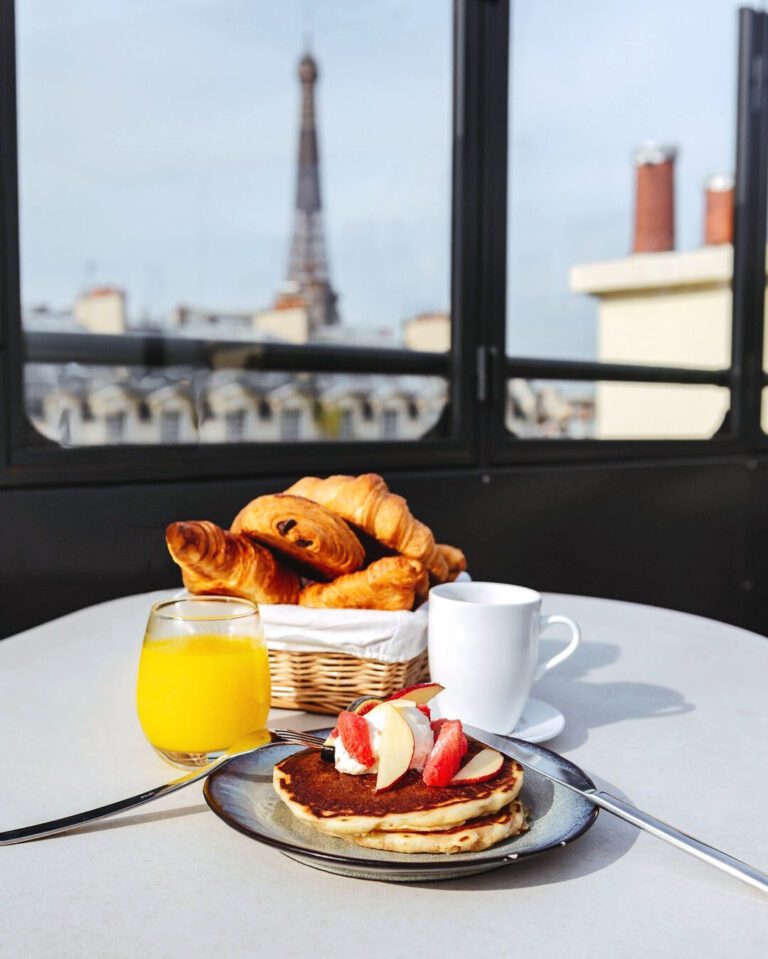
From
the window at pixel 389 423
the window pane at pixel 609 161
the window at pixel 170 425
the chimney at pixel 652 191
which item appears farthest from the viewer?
the chimney at pixel 652 191

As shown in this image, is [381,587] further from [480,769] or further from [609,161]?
[609,161]

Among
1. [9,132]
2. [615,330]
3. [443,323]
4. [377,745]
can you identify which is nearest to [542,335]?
[443,323]

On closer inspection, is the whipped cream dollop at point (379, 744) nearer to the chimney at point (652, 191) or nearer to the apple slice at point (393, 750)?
the apple slice at point (393, 750)

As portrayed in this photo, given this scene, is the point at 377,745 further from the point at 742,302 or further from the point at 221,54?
the point at 221,54

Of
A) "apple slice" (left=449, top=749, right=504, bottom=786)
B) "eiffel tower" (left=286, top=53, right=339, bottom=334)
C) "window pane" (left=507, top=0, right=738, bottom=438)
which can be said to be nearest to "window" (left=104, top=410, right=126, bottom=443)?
"window pane" (left=507, top=0, right=738, bottom=438)

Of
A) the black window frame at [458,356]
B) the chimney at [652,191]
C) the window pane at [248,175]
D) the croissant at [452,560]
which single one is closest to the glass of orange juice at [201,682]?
the croissant at [452,560]

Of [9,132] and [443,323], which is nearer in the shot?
[9,132]
